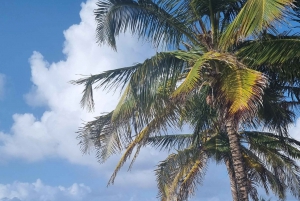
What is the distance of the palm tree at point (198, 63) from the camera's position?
384 inches

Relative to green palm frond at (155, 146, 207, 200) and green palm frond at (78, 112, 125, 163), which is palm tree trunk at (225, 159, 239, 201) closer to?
green palm frond at (155, 146, 207, 200)

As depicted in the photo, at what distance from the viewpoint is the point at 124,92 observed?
10688 mm

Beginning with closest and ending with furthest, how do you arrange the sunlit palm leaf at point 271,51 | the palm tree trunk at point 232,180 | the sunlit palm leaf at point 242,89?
the sunlit palm leaf at point 242,89
the sunlit palm leaf at point 271,51
the palm tree trunk at point 232,180

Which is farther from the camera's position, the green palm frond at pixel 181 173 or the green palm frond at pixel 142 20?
the green palm frond at pixel 181 173

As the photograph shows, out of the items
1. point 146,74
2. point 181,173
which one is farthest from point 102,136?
point 181,173

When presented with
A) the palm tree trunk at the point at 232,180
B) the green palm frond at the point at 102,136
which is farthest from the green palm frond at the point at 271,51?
the palm tree trunk at the point at 232,180

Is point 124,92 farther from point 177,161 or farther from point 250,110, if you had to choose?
point 177,161

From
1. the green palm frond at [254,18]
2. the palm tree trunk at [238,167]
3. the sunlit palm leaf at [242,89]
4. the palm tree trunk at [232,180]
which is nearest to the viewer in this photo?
the green palm frond at [254,18]

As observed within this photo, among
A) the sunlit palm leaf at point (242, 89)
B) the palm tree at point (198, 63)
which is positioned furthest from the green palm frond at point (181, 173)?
the sunlit palm leaf at point (242, 89)

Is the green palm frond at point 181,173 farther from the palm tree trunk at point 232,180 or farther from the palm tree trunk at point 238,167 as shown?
the palm tree trunk at point 238,167

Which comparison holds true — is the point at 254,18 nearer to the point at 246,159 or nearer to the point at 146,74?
the point at 146,74

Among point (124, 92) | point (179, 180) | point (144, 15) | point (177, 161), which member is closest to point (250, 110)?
point (124, 92)

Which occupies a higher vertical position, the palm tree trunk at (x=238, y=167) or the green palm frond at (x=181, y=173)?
the green palm frond at (x=181, y=173)

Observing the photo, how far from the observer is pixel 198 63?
33.0ft
